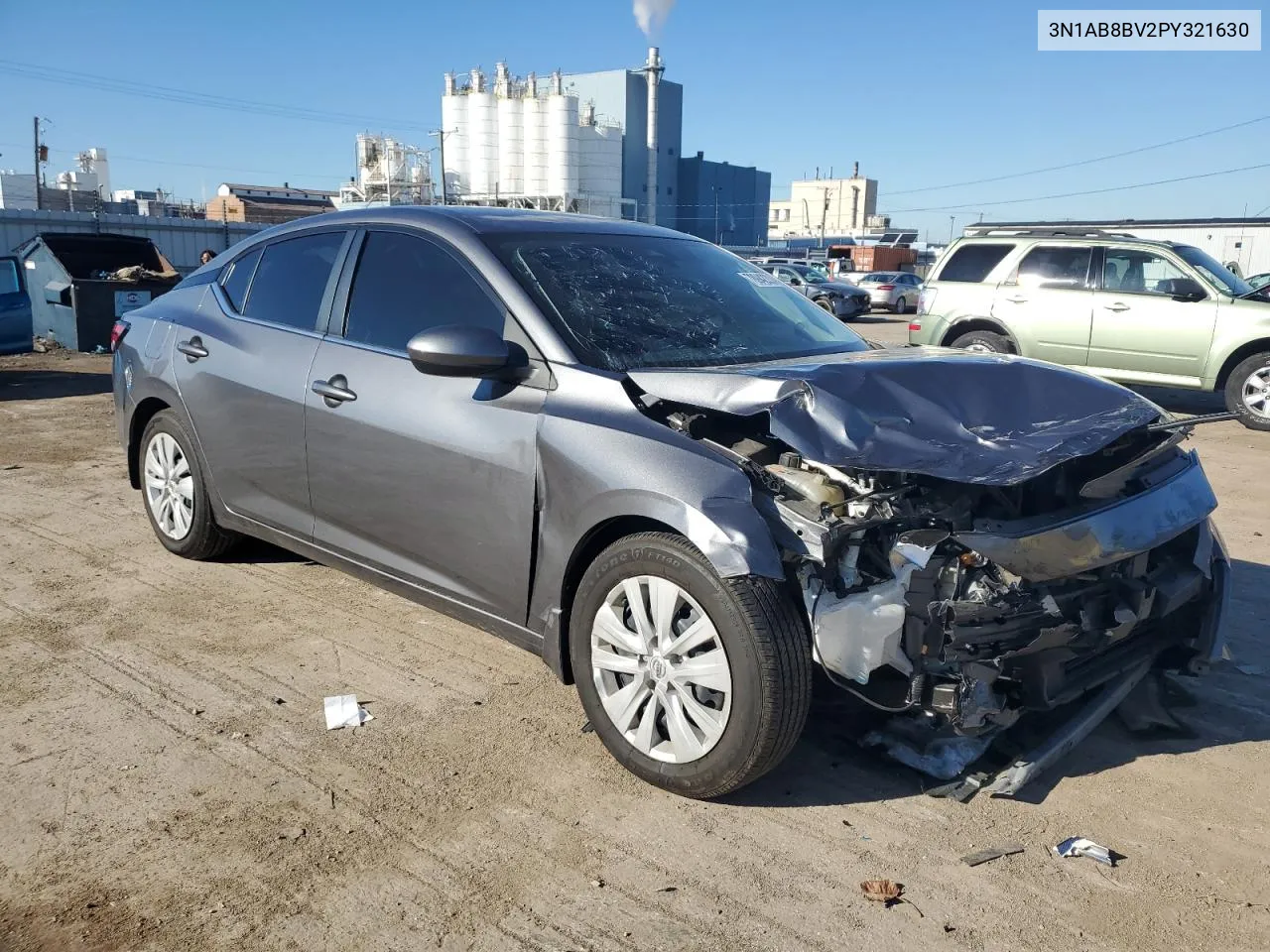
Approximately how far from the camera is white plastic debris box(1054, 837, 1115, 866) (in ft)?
9.60

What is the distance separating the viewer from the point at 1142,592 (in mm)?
3371

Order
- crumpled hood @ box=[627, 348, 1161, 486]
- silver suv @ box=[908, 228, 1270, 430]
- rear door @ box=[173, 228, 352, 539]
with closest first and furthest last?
crumpled hood @ box=[627, 348, 1161, 486]
rear door @ box=[173, 228, 352, 539]
silver suv @ box=[908, 228, 1270, 430]

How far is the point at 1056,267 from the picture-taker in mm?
11773

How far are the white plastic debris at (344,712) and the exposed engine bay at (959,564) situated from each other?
154 cm

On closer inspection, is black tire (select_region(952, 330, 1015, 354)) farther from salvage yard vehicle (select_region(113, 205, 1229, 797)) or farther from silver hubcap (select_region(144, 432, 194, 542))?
silver hubcap (select_region(144, 432, 194, 542))

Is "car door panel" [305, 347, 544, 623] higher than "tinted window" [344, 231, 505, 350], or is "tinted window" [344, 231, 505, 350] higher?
"tinted window" [344, 231, 505, 350]

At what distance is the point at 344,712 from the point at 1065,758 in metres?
2.53

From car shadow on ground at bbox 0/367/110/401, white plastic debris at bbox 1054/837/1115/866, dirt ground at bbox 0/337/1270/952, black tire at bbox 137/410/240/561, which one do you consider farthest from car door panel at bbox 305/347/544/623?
car shadow on ground at bbox 0/367/110/401

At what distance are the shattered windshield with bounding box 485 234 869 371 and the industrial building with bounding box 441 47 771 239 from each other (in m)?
67.8

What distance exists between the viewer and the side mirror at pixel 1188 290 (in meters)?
11.0

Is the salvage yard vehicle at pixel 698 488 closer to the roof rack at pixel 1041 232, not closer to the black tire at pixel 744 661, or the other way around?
the black tire at pixel 744 661

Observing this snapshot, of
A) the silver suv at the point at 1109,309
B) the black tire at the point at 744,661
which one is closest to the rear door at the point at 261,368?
the black tire at the point at 744,661

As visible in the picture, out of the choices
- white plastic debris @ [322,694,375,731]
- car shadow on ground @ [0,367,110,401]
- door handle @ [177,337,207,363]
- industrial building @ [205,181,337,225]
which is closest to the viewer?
white plastic debris @ [322,694,375,731]

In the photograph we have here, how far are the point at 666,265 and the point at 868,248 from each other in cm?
5700
